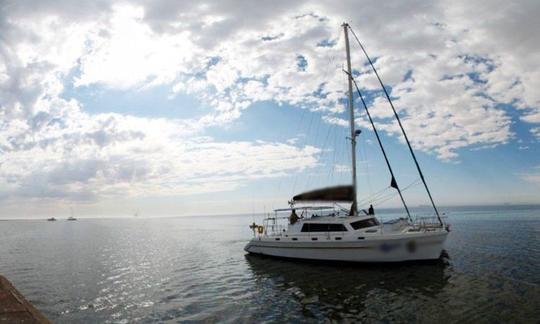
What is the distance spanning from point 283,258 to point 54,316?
1538cm

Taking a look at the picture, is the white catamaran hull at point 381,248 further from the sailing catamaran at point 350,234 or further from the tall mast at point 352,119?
the tall mast at point 352,119

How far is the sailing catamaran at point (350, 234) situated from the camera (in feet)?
68.4

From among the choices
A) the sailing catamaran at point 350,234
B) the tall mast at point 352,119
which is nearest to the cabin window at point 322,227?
the sailing catamaran at point 350,234

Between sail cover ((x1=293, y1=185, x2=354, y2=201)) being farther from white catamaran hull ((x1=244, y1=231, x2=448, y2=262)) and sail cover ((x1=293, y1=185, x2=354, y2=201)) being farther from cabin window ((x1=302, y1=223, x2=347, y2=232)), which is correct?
white catamaran hull ((x1=244, y1=231, x2=448, y2=262))

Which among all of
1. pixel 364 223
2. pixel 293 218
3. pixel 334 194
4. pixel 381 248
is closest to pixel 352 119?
pixel 334 194

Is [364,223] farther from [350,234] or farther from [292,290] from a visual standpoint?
[292,290]

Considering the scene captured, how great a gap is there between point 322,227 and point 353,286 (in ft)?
19.9

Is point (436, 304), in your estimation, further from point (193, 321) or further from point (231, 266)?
point (231, 266)

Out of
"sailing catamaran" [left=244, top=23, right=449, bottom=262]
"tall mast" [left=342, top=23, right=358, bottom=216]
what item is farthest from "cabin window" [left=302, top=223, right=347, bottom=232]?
"tall mast" [left=342, top=23, right=358, bottom=216]

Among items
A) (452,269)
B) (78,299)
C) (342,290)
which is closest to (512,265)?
(452,269)

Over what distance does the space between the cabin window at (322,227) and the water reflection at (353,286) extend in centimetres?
234

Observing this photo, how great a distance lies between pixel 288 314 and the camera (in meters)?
14.0

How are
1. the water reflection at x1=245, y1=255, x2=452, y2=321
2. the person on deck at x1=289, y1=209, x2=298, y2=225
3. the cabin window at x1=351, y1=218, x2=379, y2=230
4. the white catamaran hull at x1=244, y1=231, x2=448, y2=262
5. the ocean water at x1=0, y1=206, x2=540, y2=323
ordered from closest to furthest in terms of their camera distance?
1. the ocean water at x1=0, y1=206, x2=540, y2=323
2. the water reflection at x1=245, y1=255, x2=452, y2=321
3. the white catamaran hull at x1=244, y1=231, x2=448, y2=262
4. the cabin window at x1=351, y1=218, x2=379, y2=230
5. the person on deck at x1=289, y1=209, x2=298, y2=225

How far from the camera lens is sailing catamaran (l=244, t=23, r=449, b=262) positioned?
68.4ft
